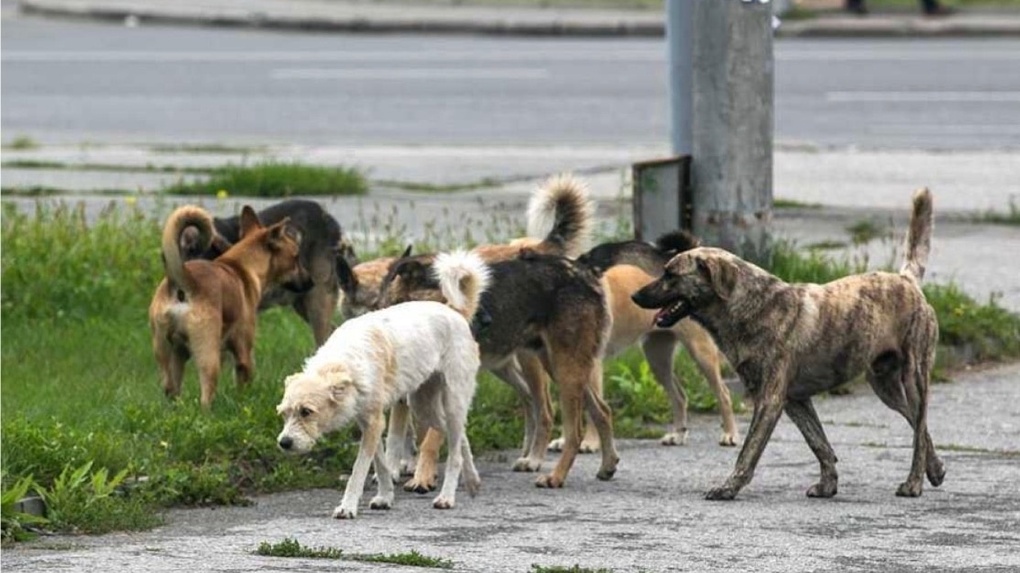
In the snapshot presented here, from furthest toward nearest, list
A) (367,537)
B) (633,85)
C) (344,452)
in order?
(633,85)
(344,452)
(367,537)

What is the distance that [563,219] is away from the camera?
1024cm

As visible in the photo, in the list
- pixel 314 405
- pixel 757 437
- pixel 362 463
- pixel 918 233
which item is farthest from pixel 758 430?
pixel 314 405

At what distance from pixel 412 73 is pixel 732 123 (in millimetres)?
12670

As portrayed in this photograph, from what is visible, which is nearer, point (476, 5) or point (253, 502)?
point (253, 502)

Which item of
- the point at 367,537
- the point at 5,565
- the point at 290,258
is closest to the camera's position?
the point at 5,565

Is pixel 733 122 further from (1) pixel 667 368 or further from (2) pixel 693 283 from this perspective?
(2) pixel 693 283

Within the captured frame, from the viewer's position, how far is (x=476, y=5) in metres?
30.0

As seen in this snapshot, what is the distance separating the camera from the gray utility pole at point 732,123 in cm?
1210

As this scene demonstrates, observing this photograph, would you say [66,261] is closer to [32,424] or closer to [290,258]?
[290,258]

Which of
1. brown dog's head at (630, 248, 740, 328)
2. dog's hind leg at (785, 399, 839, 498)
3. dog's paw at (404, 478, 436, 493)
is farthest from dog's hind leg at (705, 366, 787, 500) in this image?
dog's paw at (404, 478, 436, 493)

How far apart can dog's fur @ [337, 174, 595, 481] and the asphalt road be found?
9.42m

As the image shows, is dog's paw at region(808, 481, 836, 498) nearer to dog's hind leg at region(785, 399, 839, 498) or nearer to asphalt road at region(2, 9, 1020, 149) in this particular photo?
dog's hind leg at region(785, 399, 839, 498)

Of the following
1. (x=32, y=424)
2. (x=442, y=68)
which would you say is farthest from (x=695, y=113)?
(x=442, y=68)

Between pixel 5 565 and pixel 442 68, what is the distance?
58.6ft
